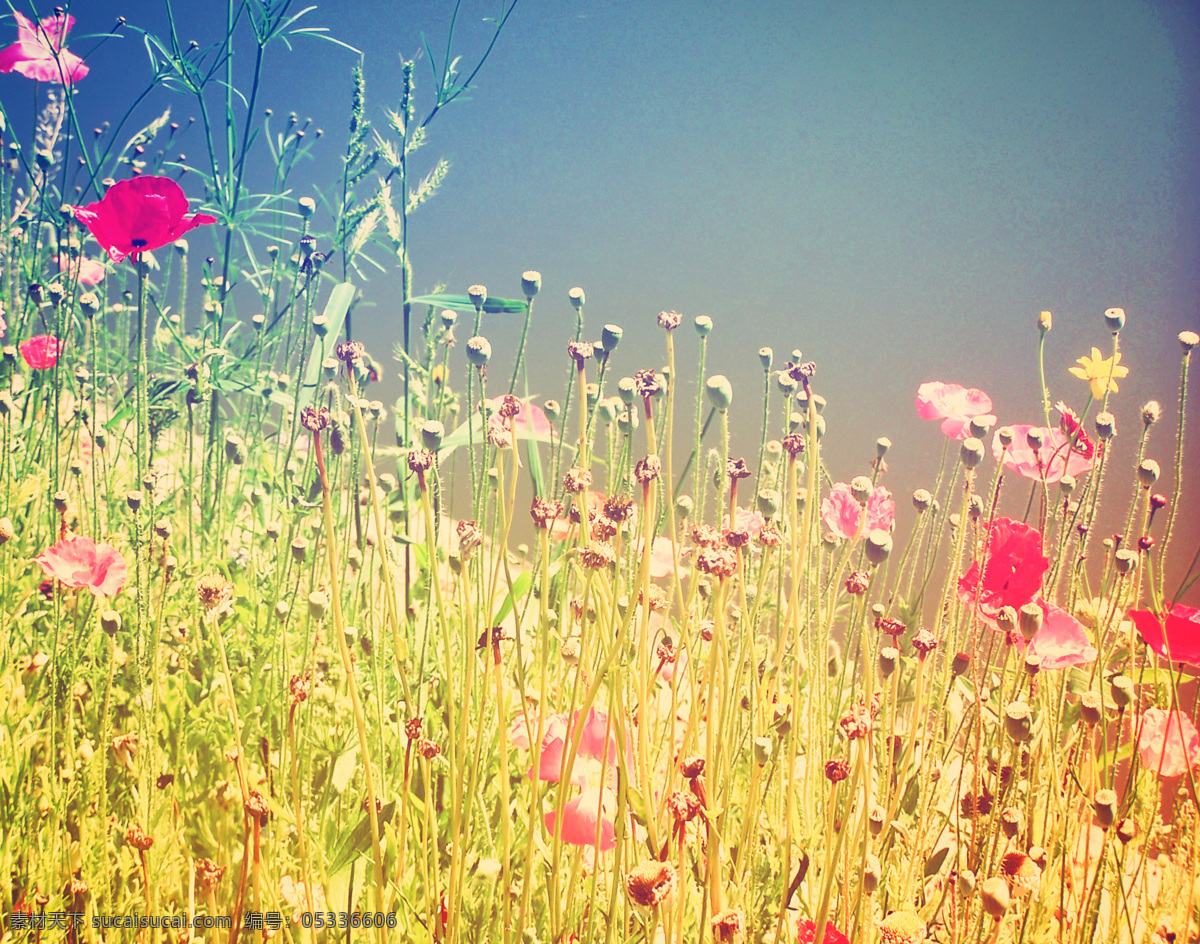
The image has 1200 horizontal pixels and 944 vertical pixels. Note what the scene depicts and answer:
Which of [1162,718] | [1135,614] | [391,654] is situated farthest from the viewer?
[391,654]

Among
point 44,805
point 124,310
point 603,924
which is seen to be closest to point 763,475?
point 603,924

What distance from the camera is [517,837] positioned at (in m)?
0.65

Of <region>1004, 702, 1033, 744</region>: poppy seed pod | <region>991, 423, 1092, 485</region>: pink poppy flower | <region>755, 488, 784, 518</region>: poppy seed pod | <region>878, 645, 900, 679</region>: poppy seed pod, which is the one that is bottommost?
<region>1004, 702, 1033, 744</region>: poppy seed pod

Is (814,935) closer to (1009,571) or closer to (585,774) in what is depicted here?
(585,774)

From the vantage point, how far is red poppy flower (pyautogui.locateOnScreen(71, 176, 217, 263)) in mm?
690

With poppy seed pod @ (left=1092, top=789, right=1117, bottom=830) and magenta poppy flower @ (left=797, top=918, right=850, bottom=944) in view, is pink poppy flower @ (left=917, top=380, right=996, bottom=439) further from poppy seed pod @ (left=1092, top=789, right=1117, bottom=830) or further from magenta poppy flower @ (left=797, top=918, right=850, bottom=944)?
magenta poppy flower @ (left=797, top=918, right=850, bottom=944)

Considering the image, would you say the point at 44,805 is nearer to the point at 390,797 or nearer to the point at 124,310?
the point at 390,797

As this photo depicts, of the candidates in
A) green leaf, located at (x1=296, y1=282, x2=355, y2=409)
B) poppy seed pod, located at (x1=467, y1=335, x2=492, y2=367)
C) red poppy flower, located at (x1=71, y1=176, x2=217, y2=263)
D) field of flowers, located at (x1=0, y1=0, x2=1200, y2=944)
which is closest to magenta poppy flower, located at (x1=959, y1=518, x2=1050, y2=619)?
A: field of flowers, located at (x1=0, y1=0, x2=1200, y2=944)

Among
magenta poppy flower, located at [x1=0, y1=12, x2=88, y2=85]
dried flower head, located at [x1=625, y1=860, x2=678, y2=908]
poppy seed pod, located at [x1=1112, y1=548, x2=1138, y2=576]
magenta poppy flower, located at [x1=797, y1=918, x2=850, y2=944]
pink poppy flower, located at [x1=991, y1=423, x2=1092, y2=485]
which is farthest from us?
magenta poppy flower, located at [x1=0, y1=12, x2=88, y2=85]

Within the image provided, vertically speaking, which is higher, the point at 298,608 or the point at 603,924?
the point at 298,608

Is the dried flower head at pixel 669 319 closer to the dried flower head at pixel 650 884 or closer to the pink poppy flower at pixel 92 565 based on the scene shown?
the dried flower head at pixel 650 884

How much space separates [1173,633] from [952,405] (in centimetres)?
32

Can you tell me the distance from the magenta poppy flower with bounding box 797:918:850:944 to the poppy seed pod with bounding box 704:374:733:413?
1.09 feet

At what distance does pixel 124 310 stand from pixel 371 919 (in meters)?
1.42
